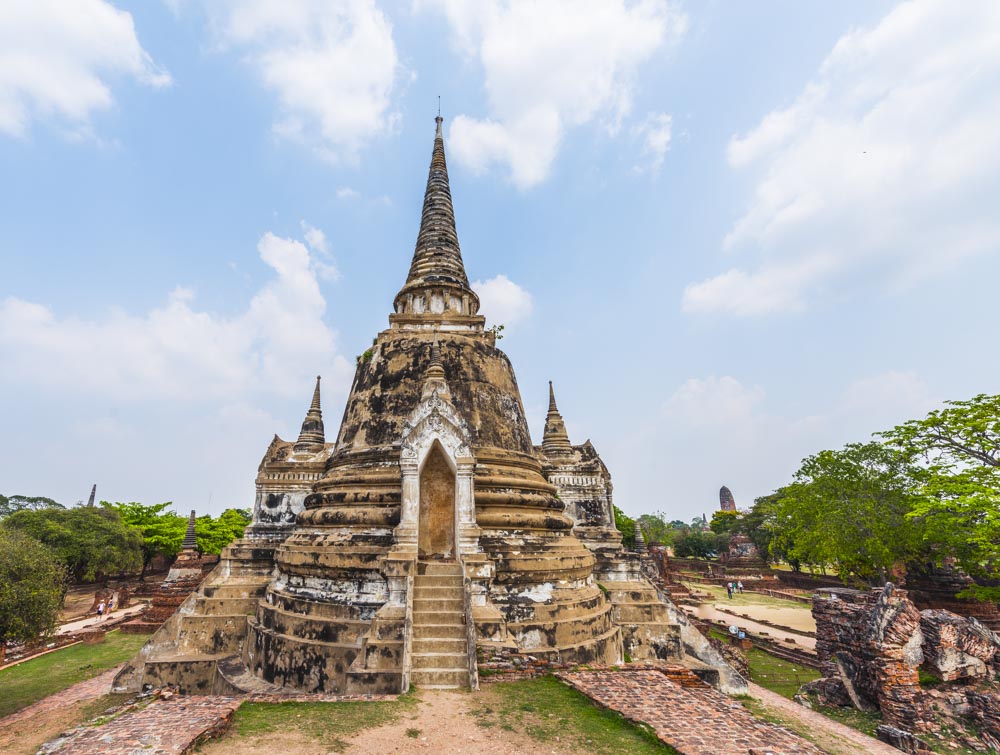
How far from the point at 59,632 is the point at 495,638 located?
2251cm

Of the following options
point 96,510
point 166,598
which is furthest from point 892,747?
point 96,510

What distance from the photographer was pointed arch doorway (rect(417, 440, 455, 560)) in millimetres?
11164

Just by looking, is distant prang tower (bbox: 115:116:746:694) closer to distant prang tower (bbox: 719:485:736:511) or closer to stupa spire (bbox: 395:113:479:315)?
stupa spire (bbox: 395:113:479:315)

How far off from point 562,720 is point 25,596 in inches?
504

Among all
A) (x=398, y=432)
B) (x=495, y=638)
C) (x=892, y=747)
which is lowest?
(x=892, y=747)

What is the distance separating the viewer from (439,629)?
27.3ft

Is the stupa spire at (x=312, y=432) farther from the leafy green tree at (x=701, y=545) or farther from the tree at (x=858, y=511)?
the leafy green tree at (x=701, y=545)

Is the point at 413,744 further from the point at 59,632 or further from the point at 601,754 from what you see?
the point at 59,632

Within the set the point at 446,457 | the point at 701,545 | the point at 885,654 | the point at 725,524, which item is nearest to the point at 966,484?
the point at 885,654

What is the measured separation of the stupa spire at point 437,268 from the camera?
15227mm

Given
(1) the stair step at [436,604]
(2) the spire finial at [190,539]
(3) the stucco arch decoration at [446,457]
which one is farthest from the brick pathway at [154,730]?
(2) the spire finial at [190,539]

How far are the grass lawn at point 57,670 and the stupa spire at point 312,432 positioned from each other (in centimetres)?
827

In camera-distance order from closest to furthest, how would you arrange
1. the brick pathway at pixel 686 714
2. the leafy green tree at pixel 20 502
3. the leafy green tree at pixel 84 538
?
1. the brick pathway at pixel 686 714
2. the leafy green tree at pixel 84 538
3. the leafy green tree at pixel 20 502

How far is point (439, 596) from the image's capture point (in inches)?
354
